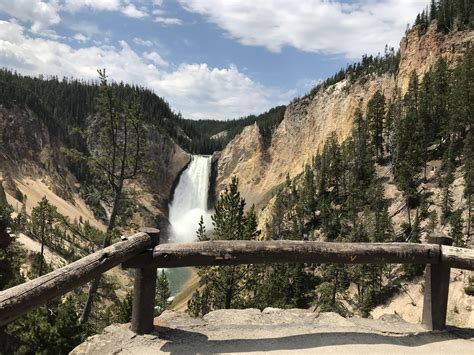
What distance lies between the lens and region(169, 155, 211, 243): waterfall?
11431 cm

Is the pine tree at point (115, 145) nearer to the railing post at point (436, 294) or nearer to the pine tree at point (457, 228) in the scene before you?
the railing post at point (436, 294)

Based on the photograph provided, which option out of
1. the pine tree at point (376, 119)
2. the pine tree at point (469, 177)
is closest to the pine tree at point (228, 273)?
the pine tree at point (469, 177)

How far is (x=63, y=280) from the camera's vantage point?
4125 millimetres

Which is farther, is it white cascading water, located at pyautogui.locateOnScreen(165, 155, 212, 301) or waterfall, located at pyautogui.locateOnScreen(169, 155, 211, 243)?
waterfall, located at pyautogui.locateOnScreen(169, 155, 211, 243)

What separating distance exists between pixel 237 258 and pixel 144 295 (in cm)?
120

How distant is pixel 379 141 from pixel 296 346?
76989 mm

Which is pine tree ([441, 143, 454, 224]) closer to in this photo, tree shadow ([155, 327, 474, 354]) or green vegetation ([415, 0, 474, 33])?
green vegetation ([415, 0, 474, 33])

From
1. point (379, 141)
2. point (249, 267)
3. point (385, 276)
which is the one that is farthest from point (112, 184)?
point (379, 141)

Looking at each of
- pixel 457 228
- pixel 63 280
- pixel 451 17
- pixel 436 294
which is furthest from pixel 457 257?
pixel 451 17

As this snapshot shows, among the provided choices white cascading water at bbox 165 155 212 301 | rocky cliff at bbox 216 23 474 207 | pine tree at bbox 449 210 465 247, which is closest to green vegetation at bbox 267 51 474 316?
pine tree at bbox 449 210 465 247

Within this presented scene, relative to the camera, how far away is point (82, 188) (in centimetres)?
11219

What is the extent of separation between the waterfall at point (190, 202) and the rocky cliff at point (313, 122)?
19.3 feet

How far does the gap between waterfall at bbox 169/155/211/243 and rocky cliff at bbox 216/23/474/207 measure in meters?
5.89

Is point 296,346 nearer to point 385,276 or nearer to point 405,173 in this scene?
point 385,276
